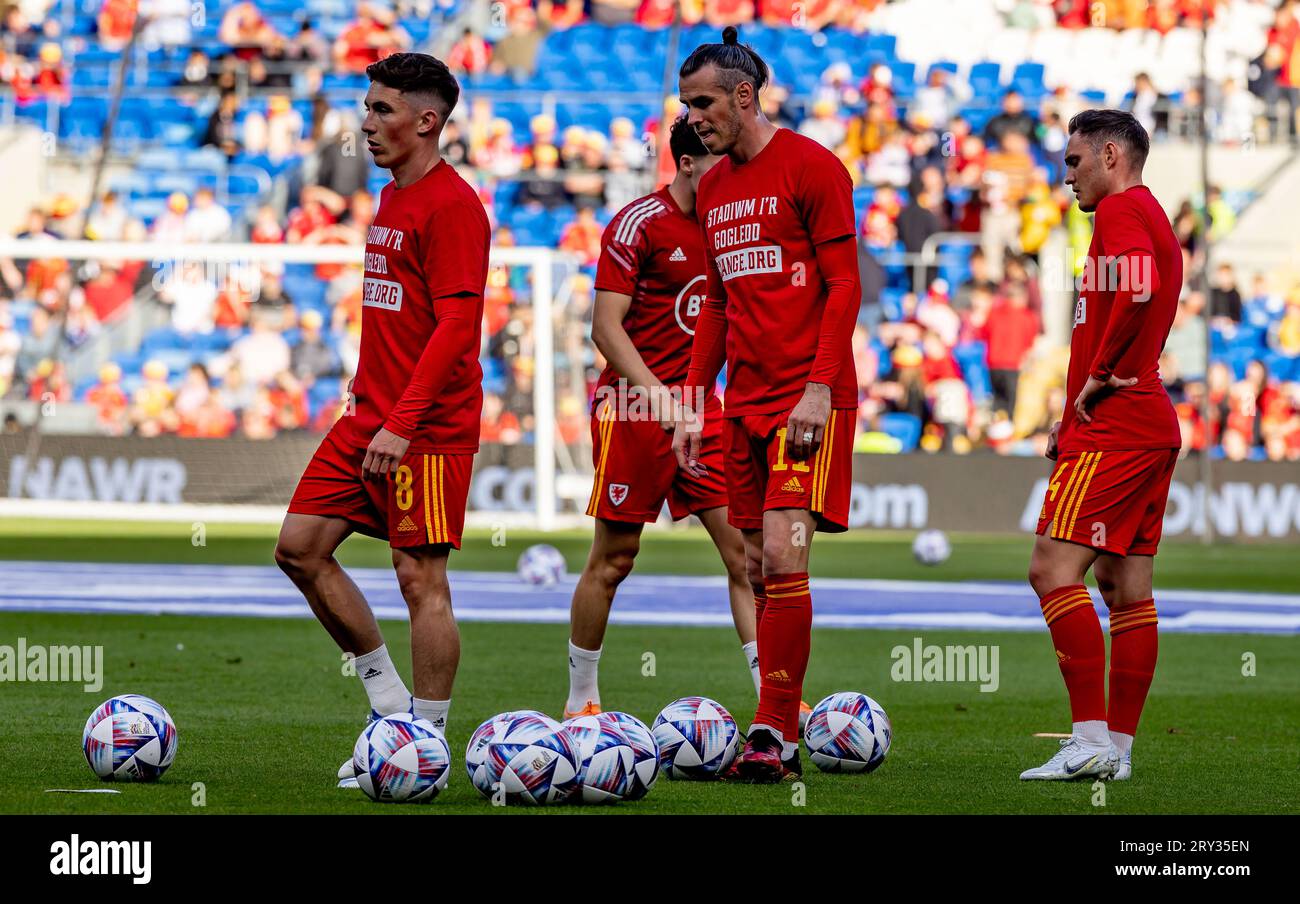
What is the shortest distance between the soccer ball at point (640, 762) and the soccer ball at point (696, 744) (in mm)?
592

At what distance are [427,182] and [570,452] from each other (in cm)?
1631

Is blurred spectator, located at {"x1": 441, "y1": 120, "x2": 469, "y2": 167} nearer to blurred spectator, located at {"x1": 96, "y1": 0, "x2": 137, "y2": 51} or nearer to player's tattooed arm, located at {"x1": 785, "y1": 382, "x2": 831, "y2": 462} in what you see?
blurred spectator, located at {"x1": 96, "y1": 0, "x2": 137, "y2": 51}

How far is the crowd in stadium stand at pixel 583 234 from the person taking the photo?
23.8 meters

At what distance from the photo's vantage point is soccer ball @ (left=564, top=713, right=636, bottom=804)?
6.35 m

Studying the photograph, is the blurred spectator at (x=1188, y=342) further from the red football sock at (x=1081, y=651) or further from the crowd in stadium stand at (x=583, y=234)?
the red football sock at (x=1081, y=651)

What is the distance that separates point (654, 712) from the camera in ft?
29.5

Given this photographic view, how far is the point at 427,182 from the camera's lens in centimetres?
721

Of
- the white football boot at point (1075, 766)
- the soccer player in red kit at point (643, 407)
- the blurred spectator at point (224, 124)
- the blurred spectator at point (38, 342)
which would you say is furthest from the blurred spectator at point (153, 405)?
the white football boot at point (1075, 766)

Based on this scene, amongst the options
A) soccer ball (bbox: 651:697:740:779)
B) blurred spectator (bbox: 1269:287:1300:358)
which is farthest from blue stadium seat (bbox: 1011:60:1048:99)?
soccer ball (bbox: 651:697:740:779)

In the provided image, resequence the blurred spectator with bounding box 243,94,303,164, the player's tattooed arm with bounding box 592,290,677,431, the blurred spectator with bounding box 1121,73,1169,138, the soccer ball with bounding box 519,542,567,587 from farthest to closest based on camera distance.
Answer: the blurred spectator with bounding box 243,94,303,164 < the blurred spectator with bounding box 1121,73,1169,138 < the soccer ball with bounding box 519,542,567,587 < the player's tattooed arm with bounding box 592,290,677,431

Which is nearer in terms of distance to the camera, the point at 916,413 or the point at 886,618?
the point at 886,618

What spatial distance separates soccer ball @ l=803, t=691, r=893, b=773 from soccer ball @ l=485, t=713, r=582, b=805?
1343 millimetres
